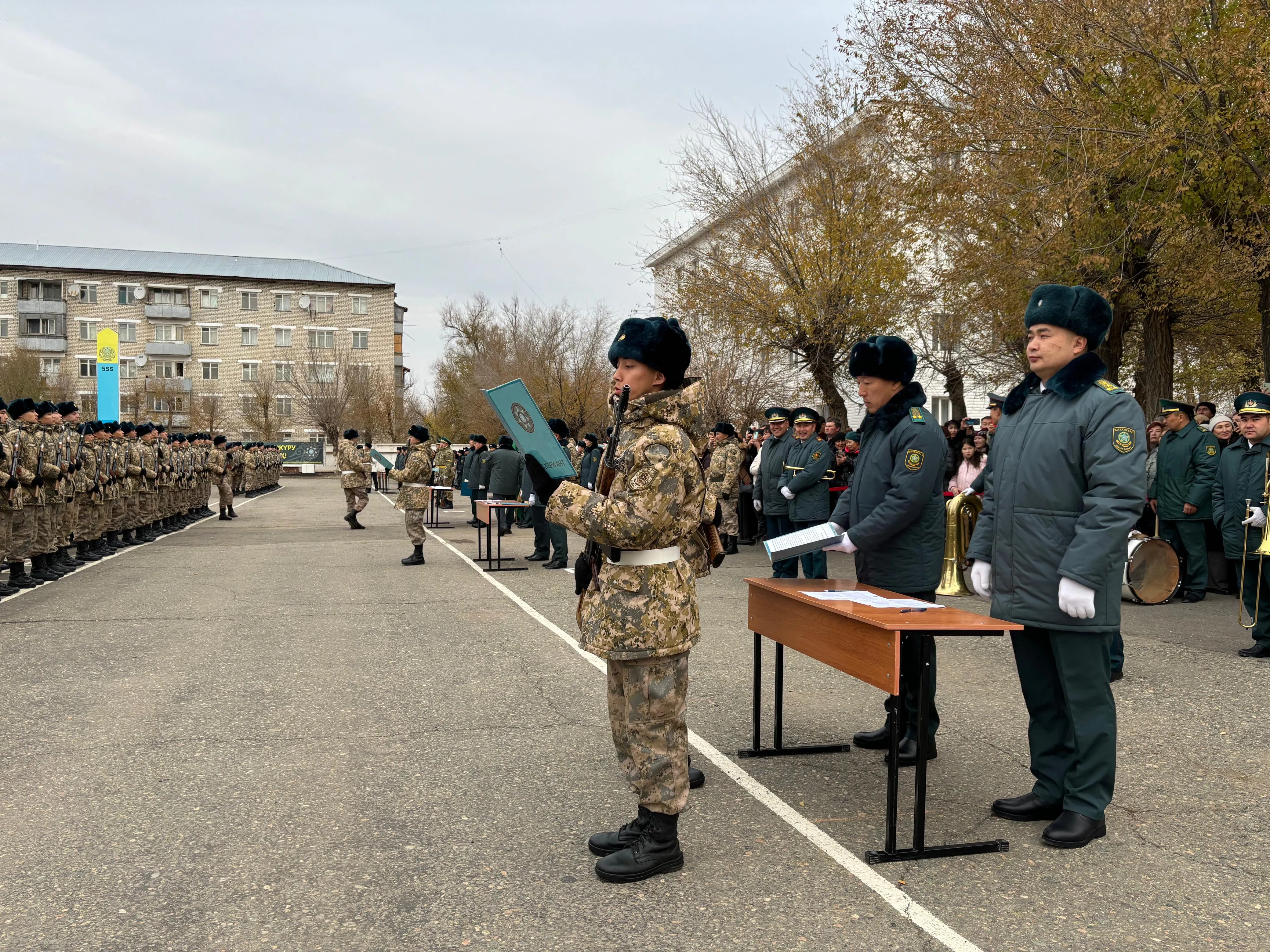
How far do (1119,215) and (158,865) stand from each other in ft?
46.0

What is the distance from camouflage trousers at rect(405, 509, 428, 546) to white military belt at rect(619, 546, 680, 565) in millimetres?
11309

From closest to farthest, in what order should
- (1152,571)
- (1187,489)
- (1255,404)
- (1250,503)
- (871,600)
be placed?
(871,600), (1255,404), (1250,503), (1152,571), (1187,489)

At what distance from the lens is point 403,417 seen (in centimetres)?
7094

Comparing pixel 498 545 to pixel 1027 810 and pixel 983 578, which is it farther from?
pixel 1027 810

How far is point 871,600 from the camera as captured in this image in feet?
14.8

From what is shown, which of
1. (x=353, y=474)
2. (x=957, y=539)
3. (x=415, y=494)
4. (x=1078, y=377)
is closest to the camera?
(x=1078, y=377)

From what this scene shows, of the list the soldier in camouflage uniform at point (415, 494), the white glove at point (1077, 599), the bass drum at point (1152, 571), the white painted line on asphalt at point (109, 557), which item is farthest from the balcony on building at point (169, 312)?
the white glove at point (1077, 599)

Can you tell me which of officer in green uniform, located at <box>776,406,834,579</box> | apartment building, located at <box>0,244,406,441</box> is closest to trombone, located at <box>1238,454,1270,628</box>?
officer in green uniform, located at <box>776,406,834,579</box>

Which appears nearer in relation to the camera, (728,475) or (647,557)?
(647,557)

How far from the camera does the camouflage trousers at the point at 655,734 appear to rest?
149 inches

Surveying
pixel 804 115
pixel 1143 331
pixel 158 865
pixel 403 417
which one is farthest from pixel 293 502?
pixel 403 417

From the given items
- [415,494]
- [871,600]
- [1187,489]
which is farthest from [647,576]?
[415,494]

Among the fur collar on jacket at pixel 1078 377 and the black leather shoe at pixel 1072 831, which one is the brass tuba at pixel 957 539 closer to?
the fur collar on jacket at pixel 1078 377

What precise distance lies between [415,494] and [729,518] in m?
5.05
